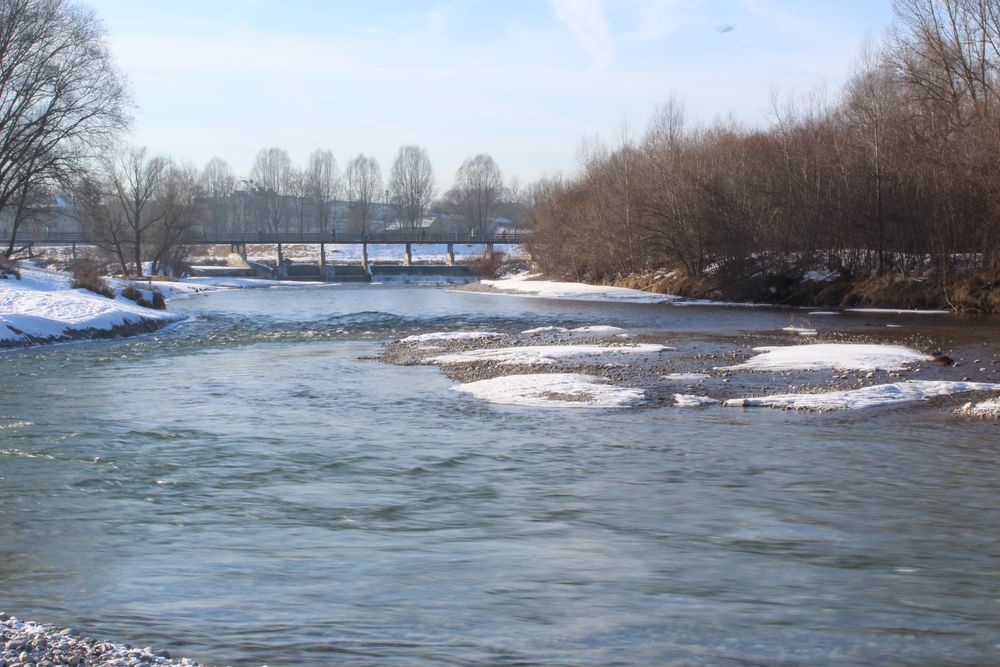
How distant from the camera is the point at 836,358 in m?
18.8

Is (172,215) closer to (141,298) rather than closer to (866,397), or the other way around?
(141,298)

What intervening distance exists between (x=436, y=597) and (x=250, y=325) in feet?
98.4

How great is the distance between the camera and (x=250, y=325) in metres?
35.1

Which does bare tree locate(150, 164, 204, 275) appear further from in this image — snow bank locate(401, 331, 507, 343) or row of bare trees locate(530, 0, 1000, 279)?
snow bank locate(401, 331, 507, 343)

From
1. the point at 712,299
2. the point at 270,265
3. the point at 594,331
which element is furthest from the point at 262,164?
the point at 594,331

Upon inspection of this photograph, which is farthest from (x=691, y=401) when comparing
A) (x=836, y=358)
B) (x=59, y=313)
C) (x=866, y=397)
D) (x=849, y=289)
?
(x=849, y=289)

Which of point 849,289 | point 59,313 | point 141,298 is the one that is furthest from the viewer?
point 849,289

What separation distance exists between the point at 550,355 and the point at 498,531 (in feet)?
41.2

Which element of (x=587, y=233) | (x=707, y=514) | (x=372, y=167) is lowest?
(x=707, y=514)

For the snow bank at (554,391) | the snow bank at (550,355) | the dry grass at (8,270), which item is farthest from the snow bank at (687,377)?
the dry grass at (8,270)

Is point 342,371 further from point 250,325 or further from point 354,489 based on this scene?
point 250,325

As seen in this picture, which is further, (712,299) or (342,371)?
(712,299)

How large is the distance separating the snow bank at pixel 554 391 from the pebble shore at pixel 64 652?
33.3ft

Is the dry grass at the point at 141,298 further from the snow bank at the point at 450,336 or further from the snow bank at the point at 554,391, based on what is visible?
the snow bank at the point at 554,391
